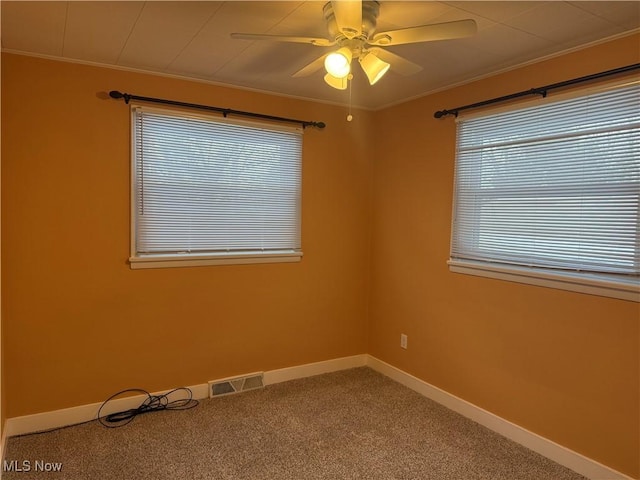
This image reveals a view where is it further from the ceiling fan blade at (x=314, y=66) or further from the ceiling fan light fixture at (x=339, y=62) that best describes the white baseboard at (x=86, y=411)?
the ceiling fan light fixture at (x=339, y=62)

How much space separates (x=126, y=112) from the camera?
280 cm

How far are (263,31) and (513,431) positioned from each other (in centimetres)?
279

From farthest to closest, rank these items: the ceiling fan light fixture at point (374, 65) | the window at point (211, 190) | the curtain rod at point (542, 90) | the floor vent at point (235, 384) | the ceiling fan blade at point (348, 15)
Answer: the floor vent at point (235, 384)
the window at point (211, 190)
the curtain rod at point (542, 90)
the ceiling fan light fixture at point (374, 65)
the ceiling fan blade at point (348, 15)

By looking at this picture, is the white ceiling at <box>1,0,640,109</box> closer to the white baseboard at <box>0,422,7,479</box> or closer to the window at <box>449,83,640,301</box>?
the window at <box>449,83,640,301</box>

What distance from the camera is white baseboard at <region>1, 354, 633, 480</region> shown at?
234 centimetres

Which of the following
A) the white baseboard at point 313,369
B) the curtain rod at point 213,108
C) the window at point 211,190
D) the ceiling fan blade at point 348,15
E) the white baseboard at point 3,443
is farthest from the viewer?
the white baseboard at point 313,369

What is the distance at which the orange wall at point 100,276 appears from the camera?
101 inches

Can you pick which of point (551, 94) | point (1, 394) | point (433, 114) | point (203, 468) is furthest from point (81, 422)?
point (551, 94)

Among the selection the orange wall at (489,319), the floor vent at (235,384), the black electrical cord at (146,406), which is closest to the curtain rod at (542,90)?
the orange wall at (489,319)

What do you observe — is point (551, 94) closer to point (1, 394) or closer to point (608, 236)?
point (608, 236)

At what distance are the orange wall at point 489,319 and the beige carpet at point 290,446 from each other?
0.29m

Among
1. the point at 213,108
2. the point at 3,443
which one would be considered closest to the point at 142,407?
the point at 3,443

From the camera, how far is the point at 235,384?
3285 millimetres

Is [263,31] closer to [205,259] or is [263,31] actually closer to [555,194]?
[205,259]
